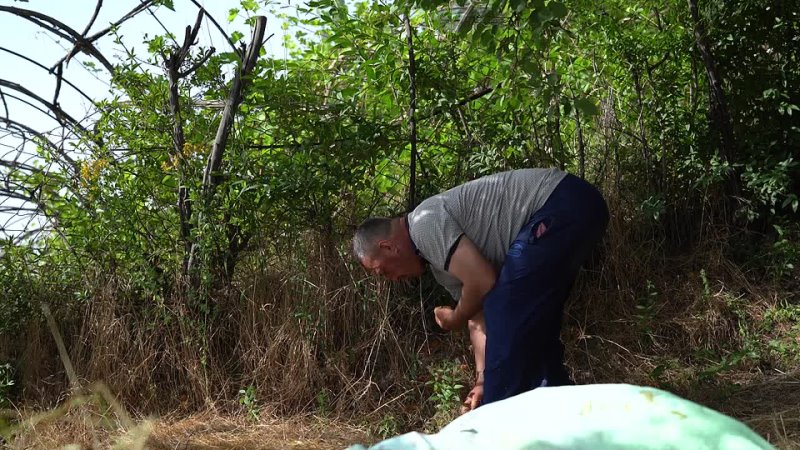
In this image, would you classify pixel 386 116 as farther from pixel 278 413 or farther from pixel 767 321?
pixel 767 321

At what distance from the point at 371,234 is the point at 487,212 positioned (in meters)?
0.46

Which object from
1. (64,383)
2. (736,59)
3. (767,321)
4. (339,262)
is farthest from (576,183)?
(64,383)

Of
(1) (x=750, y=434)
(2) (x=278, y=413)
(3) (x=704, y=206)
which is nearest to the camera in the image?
(1) (x=750, y=434)

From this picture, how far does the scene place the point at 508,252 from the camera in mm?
3275

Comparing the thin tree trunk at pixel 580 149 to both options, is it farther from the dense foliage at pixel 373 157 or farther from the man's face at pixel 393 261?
the man's face at pixel 393 261

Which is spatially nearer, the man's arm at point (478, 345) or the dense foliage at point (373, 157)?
the man's arm at point (478, 345)

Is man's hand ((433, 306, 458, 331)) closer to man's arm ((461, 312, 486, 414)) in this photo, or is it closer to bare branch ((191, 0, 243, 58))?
man's arm ((461, 312, 486, 414))

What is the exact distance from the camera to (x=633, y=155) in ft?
17.1

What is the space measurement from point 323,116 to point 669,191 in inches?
84.5

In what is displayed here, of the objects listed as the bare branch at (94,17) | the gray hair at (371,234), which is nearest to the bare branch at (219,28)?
the bare branch at (94,17)

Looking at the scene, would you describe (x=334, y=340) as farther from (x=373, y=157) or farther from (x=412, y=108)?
(x=412, y=108)

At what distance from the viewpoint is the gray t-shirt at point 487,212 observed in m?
3.28

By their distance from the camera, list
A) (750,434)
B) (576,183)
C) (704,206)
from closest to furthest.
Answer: (750,434)
(576,183)
(704,206)

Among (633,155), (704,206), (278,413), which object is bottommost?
(278,413)
